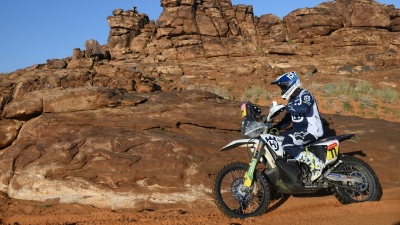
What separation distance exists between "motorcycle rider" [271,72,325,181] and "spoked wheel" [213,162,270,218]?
638mm

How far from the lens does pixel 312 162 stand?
5.03m

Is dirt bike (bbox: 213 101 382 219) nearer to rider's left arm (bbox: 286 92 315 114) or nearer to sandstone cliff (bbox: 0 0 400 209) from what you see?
rider's left arm (bbox: 286 92 315 114)

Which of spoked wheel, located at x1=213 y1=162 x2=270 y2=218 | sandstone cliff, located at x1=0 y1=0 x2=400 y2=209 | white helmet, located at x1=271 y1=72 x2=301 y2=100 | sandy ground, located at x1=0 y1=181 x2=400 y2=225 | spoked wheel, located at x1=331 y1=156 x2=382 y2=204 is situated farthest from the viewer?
sandstone cliff, located at x1=0 y1=0 x2=400 y2=209

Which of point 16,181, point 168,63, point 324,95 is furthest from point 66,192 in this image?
point 168,63

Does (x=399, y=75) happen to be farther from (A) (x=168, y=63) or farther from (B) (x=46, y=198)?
(B) (x=46, y=198)

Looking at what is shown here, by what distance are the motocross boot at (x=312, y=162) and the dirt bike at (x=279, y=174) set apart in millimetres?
60

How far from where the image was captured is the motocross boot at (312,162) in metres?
5.01

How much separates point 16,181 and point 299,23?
118 feet

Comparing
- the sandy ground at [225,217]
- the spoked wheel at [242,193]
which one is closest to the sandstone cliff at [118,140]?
the sandy ground at [225,217]

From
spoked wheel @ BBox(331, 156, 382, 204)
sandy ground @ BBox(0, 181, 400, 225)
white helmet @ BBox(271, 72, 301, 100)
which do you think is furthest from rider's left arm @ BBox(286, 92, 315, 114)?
sandy ground @ BBox(0, 181, 400, 225)

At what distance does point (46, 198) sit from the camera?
584 centimetres

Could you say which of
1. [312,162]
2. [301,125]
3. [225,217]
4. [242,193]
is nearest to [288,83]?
[301,125]

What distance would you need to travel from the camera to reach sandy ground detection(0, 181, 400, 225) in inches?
173

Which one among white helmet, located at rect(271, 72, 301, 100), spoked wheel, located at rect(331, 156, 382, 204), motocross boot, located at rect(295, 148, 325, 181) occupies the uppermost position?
white helmet, located at rect(271, 72, 301, 100)
